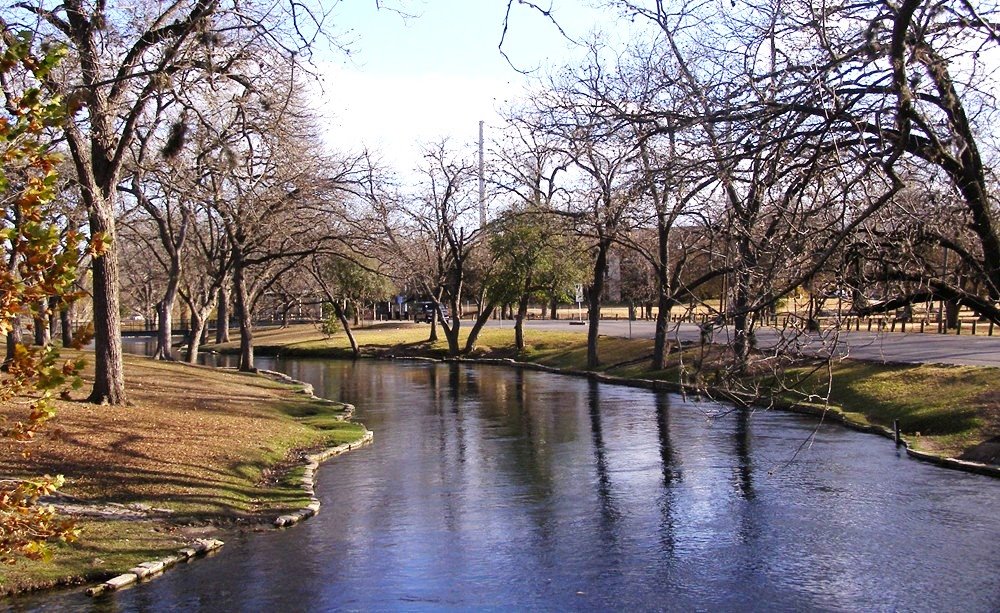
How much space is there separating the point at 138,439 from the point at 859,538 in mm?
11459

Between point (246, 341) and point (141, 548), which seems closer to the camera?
point (141, 548)

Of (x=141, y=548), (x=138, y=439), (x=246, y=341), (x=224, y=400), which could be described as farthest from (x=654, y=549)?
(x=246, y=341)

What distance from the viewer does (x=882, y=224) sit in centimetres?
905

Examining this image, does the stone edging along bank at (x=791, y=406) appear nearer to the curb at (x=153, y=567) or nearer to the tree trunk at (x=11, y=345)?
the tree trunk at (x=11, y=345)

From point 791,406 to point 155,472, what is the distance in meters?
14.6

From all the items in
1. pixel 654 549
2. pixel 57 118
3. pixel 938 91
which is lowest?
pixel 654 549

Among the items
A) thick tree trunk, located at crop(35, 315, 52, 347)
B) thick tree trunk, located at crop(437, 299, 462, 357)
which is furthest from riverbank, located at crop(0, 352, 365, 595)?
thick tree trunk, located at crop(437, 299, 462, 357)

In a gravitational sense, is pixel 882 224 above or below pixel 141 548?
above

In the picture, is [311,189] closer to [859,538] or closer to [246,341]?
[246,341]

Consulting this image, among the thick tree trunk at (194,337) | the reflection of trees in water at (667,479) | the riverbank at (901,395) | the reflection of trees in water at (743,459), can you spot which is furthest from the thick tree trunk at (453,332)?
the reflection of trees in water at (743,459)

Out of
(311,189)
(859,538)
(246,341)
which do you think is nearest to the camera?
(859,538)

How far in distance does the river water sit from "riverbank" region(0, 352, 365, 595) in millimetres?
587

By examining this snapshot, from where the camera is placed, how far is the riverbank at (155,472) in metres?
11.5

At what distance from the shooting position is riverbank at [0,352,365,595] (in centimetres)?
1153
